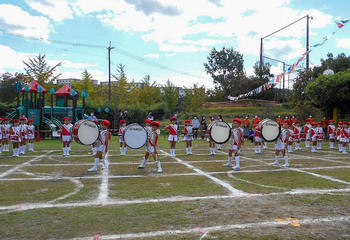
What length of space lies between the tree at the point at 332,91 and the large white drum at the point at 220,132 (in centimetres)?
1569

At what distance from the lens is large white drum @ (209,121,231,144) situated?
37.2 feet

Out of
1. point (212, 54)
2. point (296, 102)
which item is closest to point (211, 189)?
point (296, 102)

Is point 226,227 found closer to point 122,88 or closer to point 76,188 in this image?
point 76,188

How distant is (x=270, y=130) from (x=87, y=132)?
23.3 feet

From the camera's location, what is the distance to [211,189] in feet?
25.6

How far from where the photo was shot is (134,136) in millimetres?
10508

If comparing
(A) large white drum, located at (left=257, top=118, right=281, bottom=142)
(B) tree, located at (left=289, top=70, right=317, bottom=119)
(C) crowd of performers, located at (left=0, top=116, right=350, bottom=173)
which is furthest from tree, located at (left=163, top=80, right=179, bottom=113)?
(A) large white drum, located at (left=257, top=118, right=281, bottom=142)

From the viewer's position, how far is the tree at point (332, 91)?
2277 cm

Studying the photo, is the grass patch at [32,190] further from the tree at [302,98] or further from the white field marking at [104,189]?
the tree at [302,98]

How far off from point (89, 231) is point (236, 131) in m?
7.37

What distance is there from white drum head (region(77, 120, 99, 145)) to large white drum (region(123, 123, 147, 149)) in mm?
1305

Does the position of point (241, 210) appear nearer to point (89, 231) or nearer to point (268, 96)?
point (89, 231)

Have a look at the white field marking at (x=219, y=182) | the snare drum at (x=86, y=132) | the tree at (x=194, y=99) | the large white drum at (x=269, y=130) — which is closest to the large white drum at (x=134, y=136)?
the snare drum at (x=86, y=132)

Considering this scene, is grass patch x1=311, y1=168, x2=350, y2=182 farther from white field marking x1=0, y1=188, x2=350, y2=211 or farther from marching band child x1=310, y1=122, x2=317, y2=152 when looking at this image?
marching band child x1=310, y1=122, x2=317, y2=152
